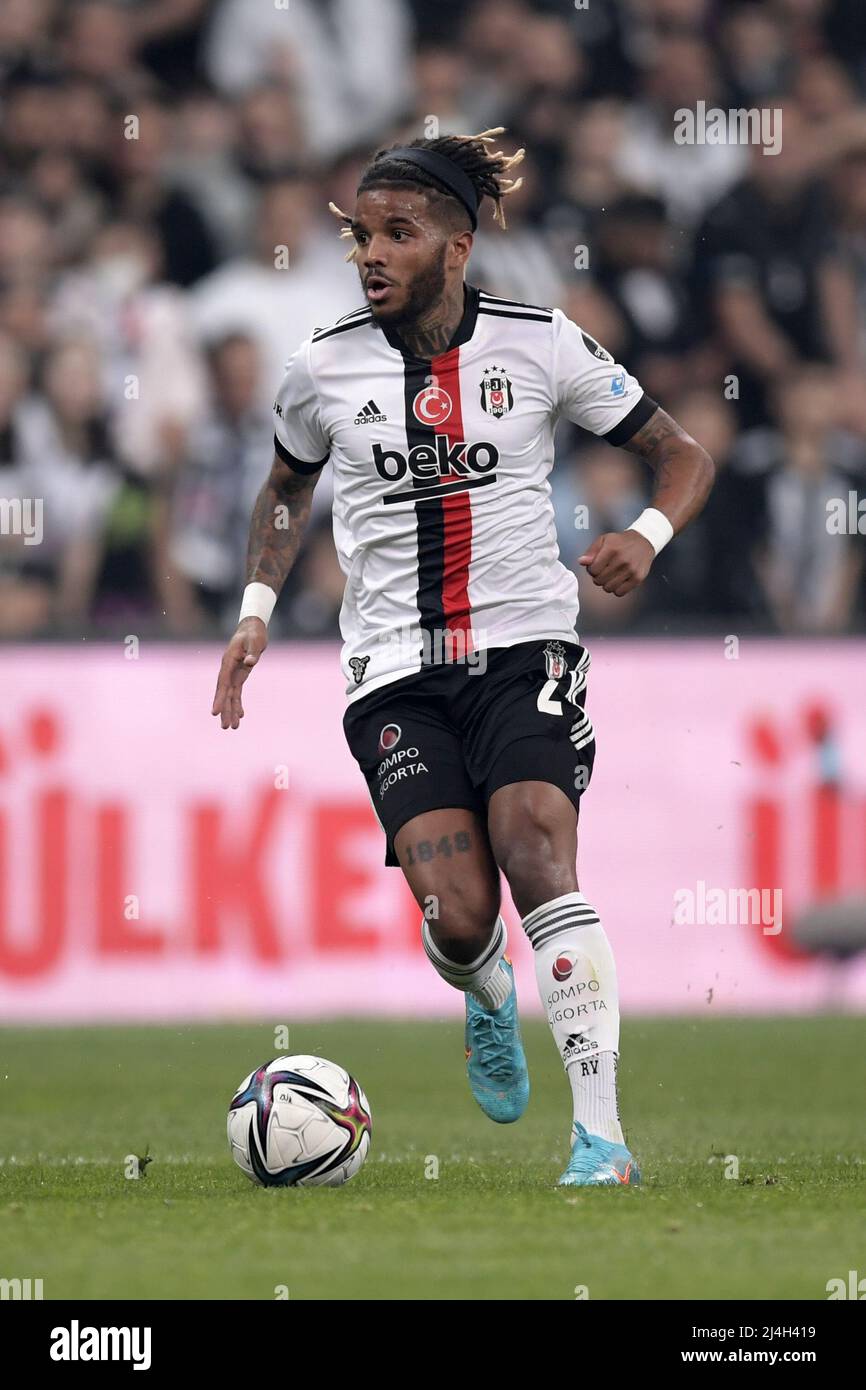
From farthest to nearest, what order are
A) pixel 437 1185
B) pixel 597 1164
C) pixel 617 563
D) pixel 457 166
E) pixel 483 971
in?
pixel 483 971 < pixel 457 166 < pixel 437 1185 < pixel 617 563 < pixel 597 1164

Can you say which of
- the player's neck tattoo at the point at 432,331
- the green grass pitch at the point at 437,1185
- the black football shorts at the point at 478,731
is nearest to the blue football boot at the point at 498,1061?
the green grass pitch at the point at 437,1185

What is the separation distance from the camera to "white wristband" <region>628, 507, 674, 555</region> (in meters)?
5.80

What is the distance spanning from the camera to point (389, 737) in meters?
6.06

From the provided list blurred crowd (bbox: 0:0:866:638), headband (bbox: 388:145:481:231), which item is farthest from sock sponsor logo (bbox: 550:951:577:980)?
blurred crowd (bbox: 0:0:866:638)

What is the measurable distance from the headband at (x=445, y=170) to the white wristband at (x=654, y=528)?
0.92 metres

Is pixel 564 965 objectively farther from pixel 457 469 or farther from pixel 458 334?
pixel 458 334

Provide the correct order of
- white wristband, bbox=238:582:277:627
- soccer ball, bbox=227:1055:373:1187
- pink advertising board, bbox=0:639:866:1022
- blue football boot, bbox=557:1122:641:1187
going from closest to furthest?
blue football boot, bbox=557:1122:641:1187 → soccer ball, bbox=227:1055:373:1187 → white wristband, bbox=238:582:277:627 → pink advertising board, bbox=0:639:866:1022

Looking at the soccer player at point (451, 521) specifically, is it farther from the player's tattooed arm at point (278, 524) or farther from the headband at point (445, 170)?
the player's tattooed arm at point (278, 524)

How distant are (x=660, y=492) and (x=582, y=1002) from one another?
1.34 meters

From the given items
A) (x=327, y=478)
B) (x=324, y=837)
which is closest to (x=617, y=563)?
(x=324, y=837)

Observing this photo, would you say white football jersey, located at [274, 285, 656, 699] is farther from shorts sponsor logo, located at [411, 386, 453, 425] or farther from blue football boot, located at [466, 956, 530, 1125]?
blue football boot, located at [466, 956, 530, 1125]

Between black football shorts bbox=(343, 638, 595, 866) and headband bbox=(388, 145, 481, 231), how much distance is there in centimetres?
115

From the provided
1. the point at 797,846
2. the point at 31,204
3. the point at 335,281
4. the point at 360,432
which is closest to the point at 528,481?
the point at 360,432

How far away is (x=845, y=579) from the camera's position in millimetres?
12555
